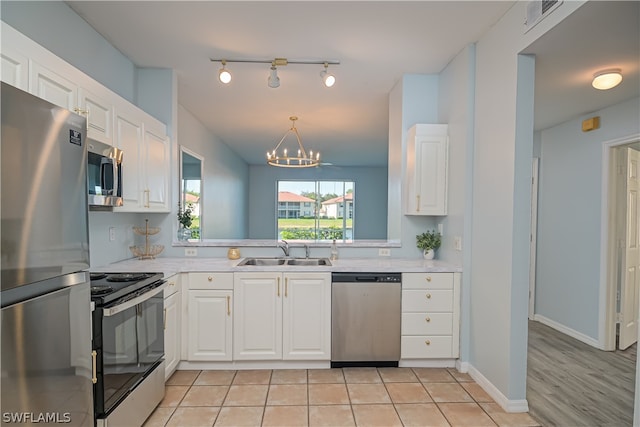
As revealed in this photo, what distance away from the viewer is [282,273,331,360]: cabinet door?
2.85 meters

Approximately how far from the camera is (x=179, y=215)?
3422 millimetres

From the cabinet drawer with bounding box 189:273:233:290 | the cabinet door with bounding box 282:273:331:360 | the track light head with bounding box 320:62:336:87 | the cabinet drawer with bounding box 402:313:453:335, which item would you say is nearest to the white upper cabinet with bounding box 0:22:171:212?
the cabinet drawer with bounding box 189:273:233:290

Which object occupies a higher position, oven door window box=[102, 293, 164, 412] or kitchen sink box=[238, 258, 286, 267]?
kitchen sink box=[238, 258, 286, 267]

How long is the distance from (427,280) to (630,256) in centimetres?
248

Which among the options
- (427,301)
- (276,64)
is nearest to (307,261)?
(427,301)

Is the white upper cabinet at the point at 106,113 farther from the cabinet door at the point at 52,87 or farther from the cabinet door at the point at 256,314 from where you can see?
the cabinet door at the point at 256,314

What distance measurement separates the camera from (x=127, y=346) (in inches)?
76.1

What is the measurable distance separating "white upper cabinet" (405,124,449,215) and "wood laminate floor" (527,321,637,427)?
1608 mm

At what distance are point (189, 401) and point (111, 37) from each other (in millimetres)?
2901

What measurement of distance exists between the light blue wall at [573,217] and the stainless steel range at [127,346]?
4.18 metres

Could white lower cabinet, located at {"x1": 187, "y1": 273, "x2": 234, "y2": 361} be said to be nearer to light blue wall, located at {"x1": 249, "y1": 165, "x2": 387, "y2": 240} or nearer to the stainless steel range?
the stainless steel range

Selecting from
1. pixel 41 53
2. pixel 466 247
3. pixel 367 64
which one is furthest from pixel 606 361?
pixel 41 53

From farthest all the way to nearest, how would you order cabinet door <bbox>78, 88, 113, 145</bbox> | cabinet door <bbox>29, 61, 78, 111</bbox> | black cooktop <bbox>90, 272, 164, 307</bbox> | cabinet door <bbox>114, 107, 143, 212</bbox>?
1. cabinet door <bbox>114, 107, 143, 212</bbox>
2. cabinet door <bbox>78, 88, 113, 145</bbox>
3. black cooktop <bbox>90, 272, 164, 307</bbox>
4. cabinet door <bbox>29, 61, 78, 111</bbox>

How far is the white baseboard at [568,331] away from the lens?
3.51 m
